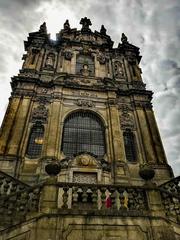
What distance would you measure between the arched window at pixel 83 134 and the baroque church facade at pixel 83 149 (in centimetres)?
7

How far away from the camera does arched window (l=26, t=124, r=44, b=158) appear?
13.9 metres

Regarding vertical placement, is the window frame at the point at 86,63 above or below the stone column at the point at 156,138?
above

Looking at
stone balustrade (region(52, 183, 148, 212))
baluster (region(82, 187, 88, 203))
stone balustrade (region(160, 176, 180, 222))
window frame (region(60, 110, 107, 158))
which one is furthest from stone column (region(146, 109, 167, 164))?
baluster (region(82, 187, 88, 203))

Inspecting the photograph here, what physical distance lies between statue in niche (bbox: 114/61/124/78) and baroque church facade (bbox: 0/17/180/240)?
0.30ft

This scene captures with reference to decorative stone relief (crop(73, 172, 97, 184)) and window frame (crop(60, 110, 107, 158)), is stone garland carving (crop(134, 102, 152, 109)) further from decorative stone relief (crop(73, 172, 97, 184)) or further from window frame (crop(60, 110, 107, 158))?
decorative stone relief (crop(73, 172, 97, 184))

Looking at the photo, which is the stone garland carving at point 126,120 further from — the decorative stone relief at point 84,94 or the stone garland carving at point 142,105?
the decorative stone relief at point 84,94

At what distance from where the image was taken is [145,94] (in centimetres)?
1841

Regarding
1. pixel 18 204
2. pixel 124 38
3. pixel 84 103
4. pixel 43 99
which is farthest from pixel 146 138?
pixel 124 38

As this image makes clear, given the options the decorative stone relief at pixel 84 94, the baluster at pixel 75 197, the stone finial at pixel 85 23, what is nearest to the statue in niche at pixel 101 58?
the decorative stone relief at pixel 84 94

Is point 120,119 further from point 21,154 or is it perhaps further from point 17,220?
point 17,220

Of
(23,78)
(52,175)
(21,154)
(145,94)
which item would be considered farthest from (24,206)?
(145,94)

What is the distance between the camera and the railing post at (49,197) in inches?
275

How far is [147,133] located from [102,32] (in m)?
14.6

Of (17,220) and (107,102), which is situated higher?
(107,102)
